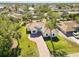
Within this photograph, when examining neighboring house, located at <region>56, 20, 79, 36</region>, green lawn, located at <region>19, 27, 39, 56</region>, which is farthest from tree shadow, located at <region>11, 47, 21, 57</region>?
neighboring house, located at <region>56, 20, 79, 36</region>

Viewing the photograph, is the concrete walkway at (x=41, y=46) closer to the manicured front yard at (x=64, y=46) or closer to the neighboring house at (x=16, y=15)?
the manicured front yard at (x=64, y=46)

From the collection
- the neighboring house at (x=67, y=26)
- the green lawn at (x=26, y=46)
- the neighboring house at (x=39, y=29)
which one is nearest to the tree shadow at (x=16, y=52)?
the green lawn at (x=26, y=46)

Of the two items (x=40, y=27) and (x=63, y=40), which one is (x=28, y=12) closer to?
(x=40, y=27)

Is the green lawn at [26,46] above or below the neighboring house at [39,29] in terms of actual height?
below

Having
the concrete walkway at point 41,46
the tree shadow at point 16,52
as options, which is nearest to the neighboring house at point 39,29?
the concrete walkway at point 41,46

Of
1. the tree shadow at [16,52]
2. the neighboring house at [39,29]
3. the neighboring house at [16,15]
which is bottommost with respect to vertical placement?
the tree shadow at [16,52]

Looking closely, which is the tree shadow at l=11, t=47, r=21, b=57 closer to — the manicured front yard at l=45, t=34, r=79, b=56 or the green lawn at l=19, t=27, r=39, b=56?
the green lawn at l=19, t=27, r=39, b=56

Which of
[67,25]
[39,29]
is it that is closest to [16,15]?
[39,29]
